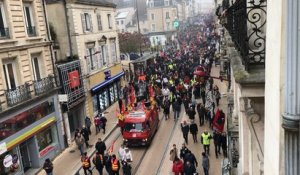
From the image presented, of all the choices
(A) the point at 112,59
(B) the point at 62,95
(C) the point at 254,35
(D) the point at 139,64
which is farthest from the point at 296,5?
(D) the point at 139,64

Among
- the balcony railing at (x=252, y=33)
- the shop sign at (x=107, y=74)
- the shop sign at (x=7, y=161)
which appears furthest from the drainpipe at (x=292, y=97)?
the shop sign at (x=107, y=74)

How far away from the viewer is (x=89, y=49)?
30.3 metres

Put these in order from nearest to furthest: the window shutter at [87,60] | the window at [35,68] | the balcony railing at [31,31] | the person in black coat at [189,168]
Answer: the person in black coat at [189,168]
the balcony railing at [31,31]
the window at [35,68]
the window shutter at [87,60]

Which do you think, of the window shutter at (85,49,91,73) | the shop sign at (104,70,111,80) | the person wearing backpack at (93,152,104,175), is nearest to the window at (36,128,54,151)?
the person wearing backpack at (93,152,104,175)

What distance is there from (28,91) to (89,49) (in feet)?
36.8

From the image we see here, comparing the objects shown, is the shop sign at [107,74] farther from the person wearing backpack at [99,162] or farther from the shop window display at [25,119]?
the person wearing backpack at [99,162]

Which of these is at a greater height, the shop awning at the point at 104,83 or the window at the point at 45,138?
the shop awning at the point at 104,83

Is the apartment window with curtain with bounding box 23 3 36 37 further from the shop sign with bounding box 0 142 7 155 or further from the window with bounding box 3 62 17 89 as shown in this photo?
the shop sign with bounding box 0 142 7 155

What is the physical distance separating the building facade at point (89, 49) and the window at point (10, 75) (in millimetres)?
5557

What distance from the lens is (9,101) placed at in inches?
712

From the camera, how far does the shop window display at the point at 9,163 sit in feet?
57.7

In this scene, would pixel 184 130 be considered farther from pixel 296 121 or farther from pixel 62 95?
pixel 296 121

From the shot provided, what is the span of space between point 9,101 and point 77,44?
10.6 meters

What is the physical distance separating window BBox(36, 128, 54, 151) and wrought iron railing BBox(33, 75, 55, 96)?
8.29 feet
